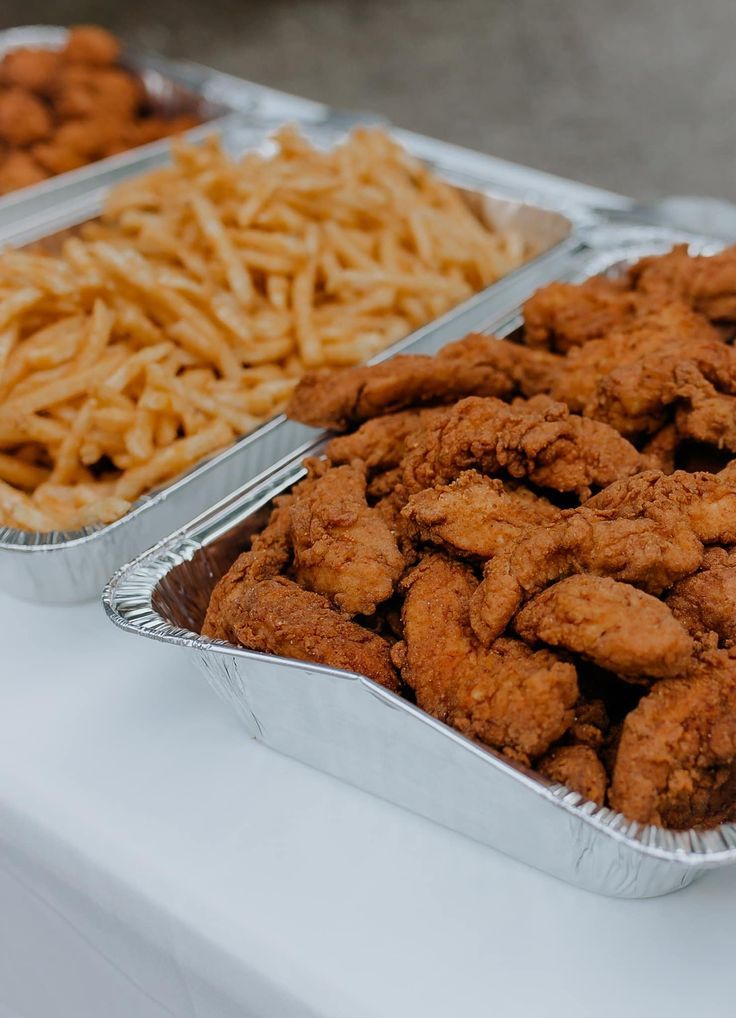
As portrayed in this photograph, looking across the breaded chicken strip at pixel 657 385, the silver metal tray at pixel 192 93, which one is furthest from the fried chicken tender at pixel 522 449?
the silver metal tray at pixel 192 93

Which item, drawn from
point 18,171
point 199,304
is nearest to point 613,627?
point 199,304

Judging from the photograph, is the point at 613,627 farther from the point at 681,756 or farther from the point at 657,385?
the point at 657,385

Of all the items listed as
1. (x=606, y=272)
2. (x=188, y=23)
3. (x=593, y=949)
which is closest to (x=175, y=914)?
(x=593, y=949)

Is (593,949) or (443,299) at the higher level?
(443,299)

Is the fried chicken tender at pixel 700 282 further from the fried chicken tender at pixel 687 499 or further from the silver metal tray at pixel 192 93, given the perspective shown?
the silver metal tray at pixel 192 93

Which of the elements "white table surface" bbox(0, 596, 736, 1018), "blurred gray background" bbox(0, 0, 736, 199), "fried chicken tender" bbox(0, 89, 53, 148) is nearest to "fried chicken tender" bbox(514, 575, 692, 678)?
"white table surface" bbox(0, 596, 736, 1018)

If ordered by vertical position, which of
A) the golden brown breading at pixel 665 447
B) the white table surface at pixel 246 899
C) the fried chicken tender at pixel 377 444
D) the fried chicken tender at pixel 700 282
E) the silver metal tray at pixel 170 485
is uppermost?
the fried chicken tender at pixel 700 282

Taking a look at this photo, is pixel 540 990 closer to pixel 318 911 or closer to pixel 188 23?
pixel 318 911
